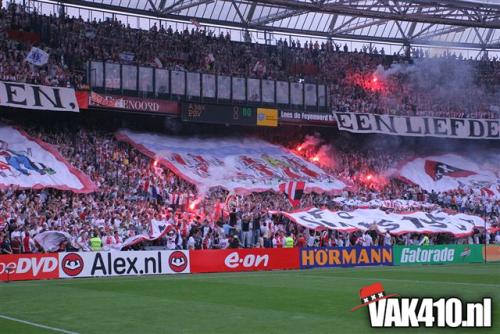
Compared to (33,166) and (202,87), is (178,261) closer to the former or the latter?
(33,166)

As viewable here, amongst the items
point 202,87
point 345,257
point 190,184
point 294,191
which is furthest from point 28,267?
point 202,87

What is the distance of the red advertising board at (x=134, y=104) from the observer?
45.8m

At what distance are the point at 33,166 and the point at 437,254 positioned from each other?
19990mm

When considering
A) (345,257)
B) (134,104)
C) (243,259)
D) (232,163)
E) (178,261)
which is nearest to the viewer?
(178,261)

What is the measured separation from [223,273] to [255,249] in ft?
8.46

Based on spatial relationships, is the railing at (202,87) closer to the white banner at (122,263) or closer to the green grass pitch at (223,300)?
the white banner at (122,263)

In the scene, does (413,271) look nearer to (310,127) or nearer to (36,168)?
(36,168)

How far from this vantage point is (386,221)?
43.3 metres

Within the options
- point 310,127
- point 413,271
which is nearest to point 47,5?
point 310,127

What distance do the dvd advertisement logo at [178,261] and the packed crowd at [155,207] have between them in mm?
2611

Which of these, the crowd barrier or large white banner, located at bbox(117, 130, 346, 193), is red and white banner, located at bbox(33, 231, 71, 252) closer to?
the crowd barrier

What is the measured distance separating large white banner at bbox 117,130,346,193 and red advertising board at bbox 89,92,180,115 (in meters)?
1.94

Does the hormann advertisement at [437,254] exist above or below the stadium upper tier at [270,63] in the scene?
below

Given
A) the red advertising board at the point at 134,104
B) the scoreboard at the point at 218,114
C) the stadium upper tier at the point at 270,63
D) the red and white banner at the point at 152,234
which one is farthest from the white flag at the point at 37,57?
the red and white banner at the point at 152,234
